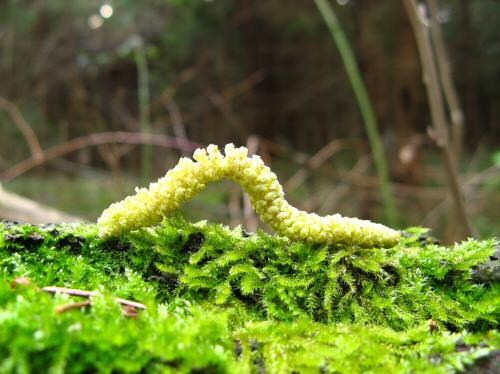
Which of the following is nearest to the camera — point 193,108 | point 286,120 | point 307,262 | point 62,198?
point 307,262

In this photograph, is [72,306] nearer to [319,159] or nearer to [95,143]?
[95,143]

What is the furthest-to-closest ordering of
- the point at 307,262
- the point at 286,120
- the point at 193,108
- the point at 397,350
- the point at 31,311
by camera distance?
1. the point at 286,120
2. the point at 193,108
3. the point at 307,262
4. the point at 397,350
5. the point at 31,311

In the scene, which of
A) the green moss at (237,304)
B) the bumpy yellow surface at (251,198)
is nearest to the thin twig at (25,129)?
the green moss at (237,304)

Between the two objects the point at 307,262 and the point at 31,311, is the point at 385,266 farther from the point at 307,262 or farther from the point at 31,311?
Result: the point at 31,311

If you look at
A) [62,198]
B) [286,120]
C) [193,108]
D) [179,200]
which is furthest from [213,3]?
[179,200]

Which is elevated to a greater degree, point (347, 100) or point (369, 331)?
point (347, 100)

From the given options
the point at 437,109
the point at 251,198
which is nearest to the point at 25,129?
the point at 437,109

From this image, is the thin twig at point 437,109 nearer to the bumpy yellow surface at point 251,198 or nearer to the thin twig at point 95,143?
the thin twig at point 95,143
